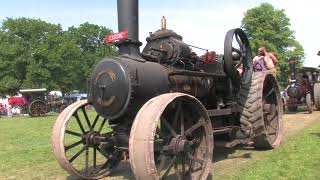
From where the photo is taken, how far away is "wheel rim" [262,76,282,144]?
811 centimetres

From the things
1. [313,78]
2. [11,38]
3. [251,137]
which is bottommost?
[251,137]

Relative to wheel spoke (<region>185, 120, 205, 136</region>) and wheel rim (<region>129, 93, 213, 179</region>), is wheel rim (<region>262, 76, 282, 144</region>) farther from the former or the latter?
wheel spoke (<region>185, 120, 205, 136</region>)

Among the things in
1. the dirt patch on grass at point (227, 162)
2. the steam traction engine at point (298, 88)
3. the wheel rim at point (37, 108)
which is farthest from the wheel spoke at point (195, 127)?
the wheel rim at point (37, 108)

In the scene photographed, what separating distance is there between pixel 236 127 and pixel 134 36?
2261 millimetres

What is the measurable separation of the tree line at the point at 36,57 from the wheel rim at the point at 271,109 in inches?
1300

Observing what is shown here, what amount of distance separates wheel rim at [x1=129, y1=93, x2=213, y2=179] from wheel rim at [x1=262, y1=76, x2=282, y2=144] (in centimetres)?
290

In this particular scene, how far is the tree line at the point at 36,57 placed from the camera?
1678 inches

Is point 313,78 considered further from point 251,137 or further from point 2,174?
point 2,174

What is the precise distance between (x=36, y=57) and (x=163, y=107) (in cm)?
4155

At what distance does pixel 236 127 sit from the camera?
693 centimetres

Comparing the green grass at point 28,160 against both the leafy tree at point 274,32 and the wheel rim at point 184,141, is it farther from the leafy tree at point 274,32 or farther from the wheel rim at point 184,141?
the leafy tree at point 274,32

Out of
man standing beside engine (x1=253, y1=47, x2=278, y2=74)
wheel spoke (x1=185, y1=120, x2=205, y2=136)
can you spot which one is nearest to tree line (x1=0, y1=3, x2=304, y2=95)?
man standing beside engine (x1=253, y1=47, x2=278, y2=74)

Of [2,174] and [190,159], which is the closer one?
[190,159]

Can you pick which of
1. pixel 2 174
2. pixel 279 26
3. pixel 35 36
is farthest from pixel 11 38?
pixel 2 174
